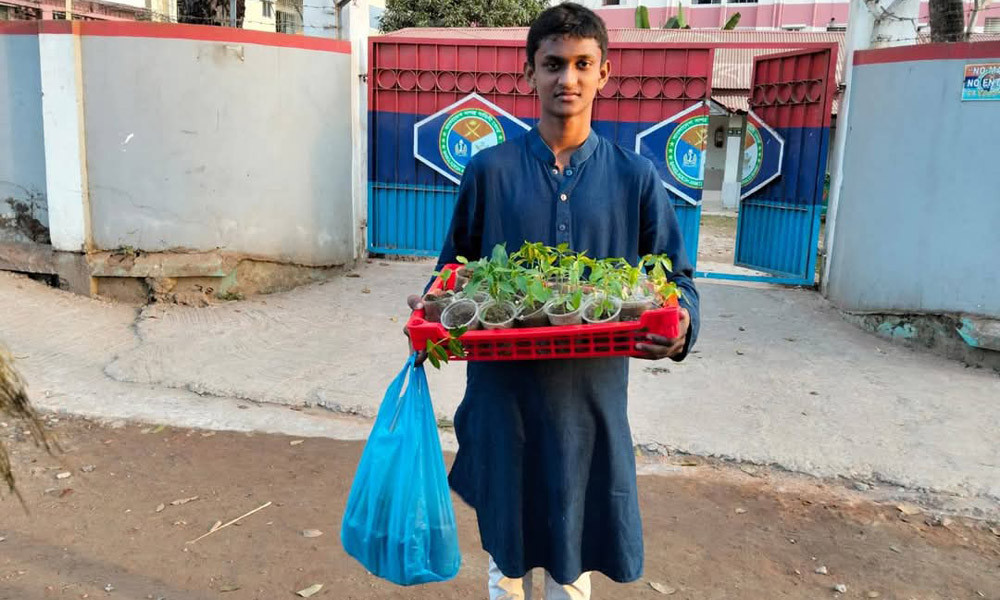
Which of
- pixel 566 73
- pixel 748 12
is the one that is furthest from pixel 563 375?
pixel 748 12

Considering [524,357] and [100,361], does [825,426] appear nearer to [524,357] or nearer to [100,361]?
[524,357]

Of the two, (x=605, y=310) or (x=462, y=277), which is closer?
(x=605, y=310)

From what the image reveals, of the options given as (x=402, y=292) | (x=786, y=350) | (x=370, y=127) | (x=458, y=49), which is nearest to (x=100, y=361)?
(x=402, y=292)

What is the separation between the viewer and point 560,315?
1.85 meters

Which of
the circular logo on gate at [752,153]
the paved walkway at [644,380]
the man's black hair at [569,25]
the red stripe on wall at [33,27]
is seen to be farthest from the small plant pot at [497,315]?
the circular logo on gate at [752,153]

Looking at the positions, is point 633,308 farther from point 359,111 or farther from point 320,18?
point 320,18

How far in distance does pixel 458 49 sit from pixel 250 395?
3950mm

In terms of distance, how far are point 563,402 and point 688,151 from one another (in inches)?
217

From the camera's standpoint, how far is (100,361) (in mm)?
5191

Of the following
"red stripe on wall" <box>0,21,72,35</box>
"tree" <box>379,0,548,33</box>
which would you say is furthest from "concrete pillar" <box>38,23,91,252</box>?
"tree" <box>379,0,548,33</box>

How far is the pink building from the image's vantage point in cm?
2397

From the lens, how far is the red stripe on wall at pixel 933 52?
5.26 m

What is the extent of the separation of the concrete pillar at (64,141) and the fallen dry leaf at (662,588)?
17.5 feet

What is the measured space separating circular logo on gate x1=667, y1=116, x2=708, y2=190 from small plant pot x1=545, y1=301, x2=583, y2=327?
18.0 ft
